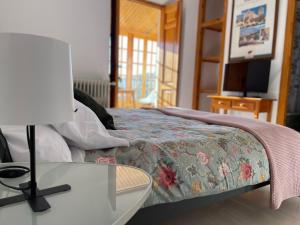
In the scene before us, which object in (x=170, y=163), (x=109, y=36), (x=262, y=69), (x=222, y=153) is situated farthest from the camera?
(x=109, y=36)

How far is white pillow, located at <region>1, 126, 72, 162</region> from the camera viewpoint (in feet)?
3.08

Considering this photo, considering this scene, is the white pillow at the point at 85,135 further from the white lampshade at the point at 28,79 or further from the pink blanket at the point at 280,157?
the pink blanket at the point at 280,157

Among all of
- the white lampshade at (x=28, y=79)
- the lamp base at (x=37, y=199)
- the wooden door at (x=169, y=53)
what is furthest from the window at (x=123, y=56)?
the white lampshade at (x=28, y=79)

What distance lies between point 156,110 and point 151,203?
1.48 meters

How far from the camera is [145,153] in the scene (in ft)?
3.82

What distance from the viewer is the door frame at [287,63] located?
3061 mm

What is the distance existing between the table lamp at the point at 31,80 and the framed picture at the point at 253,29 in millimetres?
3315

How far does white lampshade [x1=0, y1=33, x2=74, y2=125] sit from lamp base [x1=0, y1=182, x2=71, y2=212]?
0.74 feet

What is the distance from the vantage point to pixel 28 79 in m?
0.56

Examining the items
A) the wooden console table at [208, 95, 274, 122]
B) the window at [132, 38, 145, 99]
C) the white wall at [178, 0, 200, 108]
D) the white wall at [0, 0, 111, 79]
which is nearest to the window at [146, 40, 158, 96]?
the window at [132, 38, 145, 99]

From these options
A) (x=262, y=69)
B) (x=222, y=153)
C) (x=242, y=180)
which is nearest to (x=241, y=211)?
(x=242, y=180)

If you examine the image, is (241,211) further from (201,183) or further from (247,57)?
(247,57)

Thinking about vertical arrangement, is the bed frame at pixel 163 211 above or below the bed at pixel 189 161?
below

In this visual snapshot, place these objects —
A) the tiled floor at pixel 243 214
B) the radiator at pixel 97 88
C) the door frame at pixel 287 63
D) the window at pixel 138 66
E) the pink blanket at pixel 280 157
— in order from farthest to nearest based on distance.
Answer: the window at pixel 138 66, the radiator at pixel 97 88, the door frame at pixel 287 63, the tiled floor at pixel 243 214, the pink blanket at pixel 280 157
